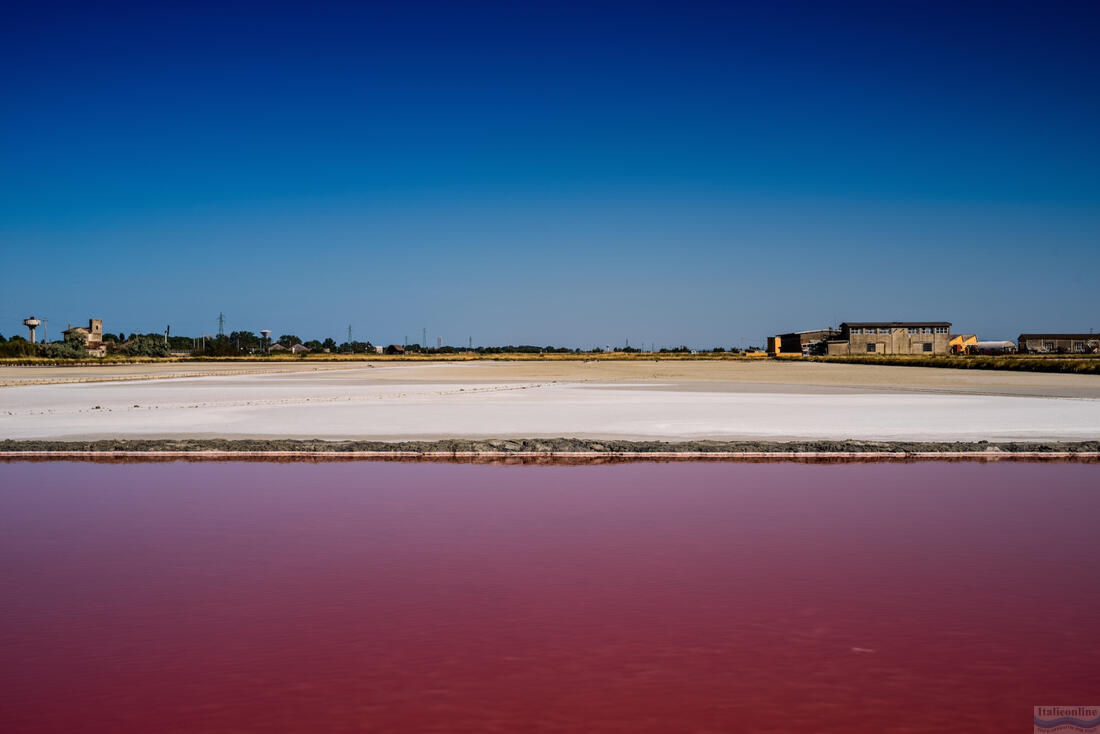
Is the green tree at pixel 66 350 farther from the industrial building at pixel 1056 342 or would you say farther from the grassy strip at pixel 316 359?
the industrial building at pixel 1056 342

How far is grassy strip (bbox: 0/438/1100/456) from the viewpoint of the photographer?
15.3 metres

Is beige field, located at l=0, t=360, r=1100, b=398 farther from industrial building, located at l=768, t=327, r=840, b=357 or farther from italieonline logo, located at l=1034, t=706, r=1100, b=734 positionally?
industrial building, located at l=768, t=327, r=840, b=357

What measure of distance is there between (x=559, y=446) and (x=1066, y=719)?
11079mm

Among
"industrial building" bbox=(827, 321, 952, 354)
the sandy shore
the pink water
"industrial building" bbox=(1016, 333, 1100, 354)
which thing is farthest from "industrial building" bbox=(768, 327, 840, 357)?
the pink water

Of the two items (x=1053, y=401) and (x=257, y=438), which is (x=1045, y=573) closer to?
(x=257, y=438)

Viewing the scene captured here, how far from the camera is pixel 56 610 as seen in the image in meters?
6.80

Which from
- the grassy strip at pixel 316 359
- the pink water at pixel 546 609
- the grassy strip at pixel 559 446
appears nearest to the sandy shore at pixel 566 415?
the grassy strip at pixel 559 446

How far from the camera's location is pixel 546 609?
679cm

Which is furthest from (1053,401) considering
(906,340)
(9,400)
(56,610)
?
(906,340)

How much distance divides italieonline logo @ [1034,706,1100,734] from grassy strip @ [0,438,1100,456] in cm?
1009

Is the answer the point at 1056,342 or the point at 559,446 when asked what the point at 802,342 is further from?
the point at 559,446

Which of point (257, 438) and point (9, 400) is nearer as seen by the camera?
point (257, 438)

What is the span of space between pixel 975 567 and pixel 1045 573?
58 cm

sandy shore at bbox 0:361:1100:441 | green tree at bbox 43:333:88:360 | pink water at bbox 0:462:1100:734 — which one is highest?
green tree at bbox 43:333:88:360
